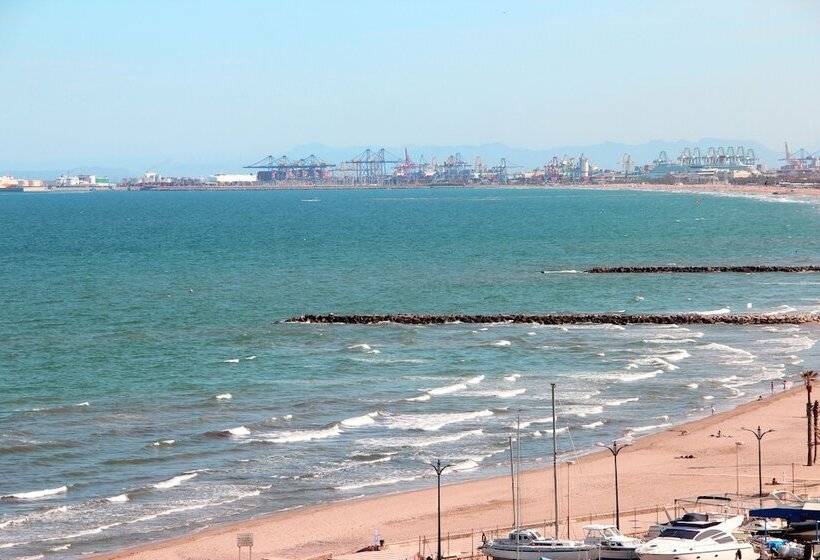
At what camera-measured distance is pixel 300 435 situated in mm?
44281

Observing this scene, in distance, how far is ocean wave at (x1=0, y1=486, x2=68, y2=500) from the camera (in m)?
36.5

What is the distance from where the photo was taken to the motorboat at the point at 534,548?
2800 centimetres

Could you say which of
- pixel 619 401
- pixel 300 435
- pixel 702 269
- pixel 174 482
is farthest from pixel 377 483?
pixel 702 269

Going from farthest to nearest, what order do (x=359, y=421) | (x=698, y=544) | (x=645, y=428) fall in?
(x=359, y=421) → (x=645, y=428) → (x=698, y=544)

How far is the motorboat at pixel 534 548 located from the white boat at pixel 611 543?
0.18 metres

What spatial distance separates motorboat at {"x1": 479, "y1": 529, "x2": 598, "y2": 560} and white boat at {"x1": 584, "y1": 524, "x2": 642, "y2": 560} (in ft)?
0.58

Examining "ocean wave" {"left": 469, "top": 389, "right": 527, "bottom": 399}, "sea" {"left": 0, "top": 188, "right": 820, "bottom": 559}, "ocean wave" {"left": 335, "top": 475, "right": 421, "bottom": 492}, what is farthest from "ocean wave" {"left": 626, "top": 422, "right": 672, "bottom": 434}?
"ocean wave" {"left": 335, "top": 475, "right": 421, "bottom": 492}

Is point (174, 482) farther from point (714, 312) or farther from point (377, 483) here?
point (714, 312)

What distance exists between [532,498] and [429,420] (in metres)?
9.84

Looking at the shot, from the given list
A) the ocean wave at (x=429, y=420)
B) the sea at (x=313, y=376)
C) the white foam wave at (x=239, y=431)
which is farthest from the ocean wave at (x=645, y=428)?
the white foam wave at (x=239, y=431)

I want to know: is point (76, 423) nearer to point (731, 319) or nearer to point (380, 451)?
point (380, 451)

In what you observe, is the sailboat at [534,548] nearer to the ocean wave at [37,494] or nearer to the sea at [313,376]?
the sea at [313,376]

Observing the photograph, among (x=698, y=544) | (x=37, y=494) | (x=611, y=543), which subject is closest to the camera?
(x=698, y=544)

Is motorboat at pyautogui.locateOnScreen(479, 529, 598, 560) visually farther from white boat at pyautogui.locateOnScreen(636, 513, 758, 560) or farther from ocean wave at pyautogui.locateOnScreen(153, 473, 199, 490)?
ocean wave at pyautogui.locateOnScreen(153, 473, 199, 490)
